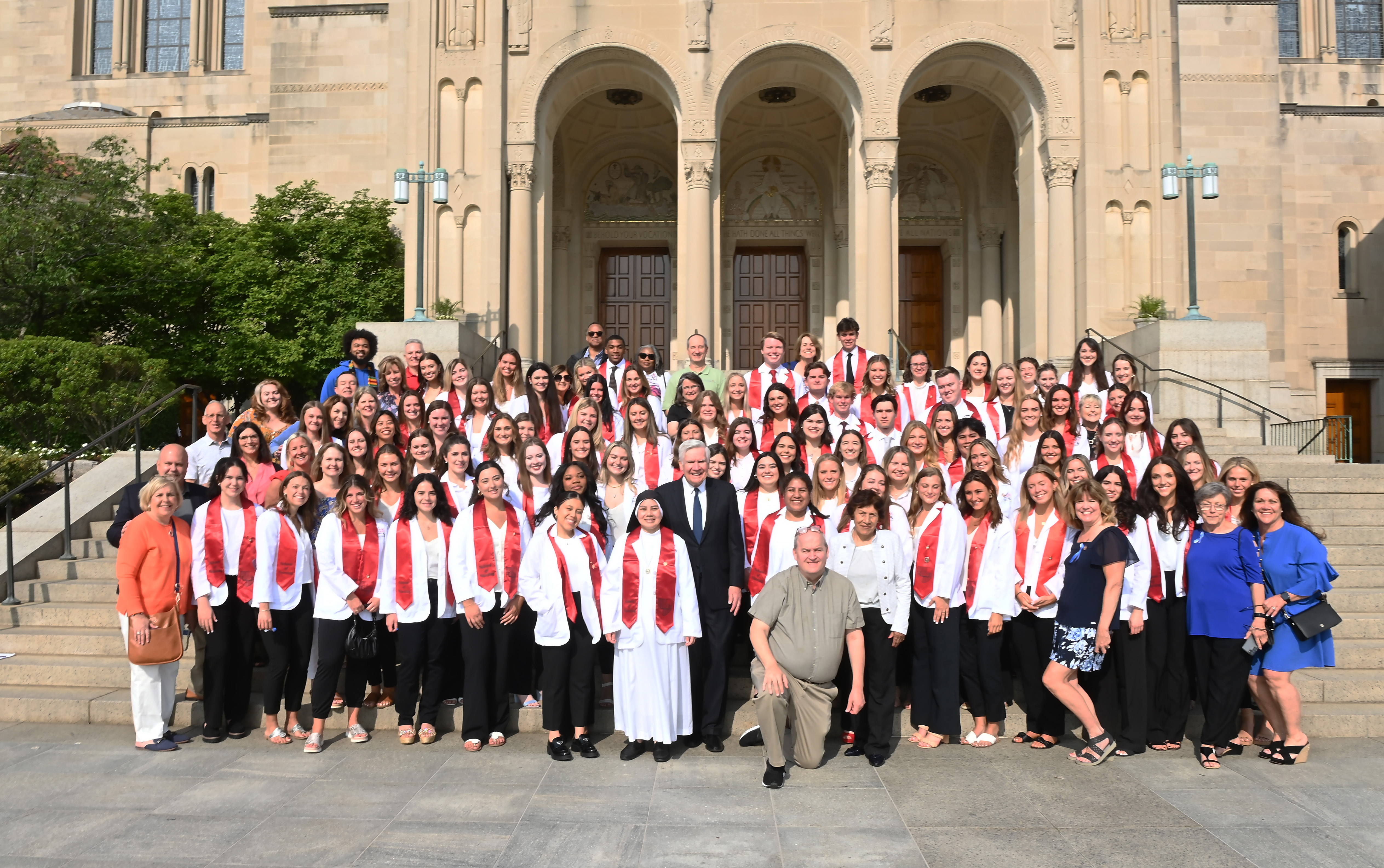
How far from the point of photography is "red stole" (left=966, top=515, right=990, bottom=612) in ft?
21.0

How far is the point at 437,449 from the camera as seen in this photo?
7496mm

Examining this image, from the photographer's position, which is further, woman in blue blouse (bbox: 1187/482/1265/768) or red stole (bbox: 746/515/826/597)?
red stole (bbox: 746/515/826/597)

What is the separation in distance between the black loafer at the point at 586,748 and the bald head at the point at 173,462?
3.48m

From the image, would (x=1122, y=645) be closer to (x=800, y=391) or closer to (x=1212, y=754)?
(x=1212, y=754)

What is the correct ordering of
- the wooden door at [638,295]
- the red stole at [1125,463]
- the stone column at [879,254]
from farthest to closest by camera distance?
the wooden door at [638,295] → the stone column at [879,254] → the red stole at [1125,463]

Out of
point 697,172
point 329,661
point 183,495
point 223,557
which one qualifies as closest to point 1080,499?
point 329,661

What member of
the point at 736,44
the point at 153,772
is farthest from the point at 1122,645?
the point at 736,44

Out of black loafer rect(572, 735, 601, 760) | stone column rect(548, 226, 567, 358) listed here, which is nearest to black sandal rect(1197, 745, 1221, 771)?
black loafer rect(572, 735, 601, 760)

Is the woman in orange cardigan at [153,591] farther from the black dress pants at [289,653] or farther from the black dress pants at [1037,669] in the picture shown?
the black dress pants at [1037,669]

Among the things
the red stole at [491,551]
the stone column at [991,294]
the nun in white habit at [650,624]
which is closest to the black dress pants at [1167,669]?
the nun in white habit at [650,624]

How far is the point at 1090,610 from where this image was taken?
6.03 metres

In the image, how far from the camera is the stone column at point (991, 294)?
1983 cm

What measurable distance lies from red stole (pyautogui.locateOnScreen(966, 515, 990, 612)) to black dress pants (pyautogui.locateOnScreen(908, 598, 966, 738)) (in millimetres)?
143

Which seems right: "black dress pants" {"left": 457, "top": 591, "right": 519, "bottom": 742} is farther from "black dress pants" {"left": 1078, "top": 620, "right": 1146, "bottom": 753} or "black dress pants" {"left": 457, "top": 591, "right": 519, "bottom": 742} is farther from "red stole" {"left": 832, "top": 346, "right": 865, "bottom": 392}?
"red stole" {"left": 832, "top": 346, "right": 865, "bottom": 392}
